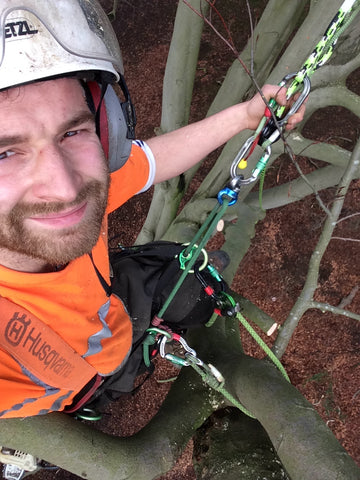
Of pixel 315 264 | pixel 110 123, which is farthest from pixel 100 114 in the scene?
pixel 315 264

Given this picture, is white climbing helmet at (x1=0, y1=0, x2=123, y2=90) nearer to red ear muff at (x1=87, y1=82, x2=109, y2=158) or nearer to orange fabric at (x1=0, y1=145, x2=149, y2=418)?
red ear muff at (x1=87, y1=82, x2=109, y2=158)

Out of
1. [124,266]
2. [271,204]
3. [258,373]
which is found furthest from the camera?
[271,204]

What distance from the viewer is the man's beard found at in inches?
56.6

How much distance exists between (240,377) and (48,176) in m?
1.12

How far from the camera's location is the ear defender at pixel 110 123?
1742 millimetres

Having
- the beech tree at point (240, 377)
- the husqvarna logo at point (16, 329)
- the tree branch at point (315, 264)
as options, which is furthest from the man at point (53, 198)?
the tree branch at point (315, 264)

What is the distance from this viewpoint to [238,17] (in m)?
5.65

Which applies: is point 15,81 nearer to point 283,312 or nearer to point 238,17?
point 283,312

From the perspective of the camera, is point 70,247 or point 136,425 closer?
point 70,247

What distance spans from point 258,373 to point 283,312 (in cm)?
281

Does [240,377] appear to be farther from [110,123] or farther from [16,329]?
[110,123]

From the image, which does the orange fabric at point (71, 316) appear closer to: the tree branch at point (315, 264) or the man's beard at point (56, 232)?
the man's beard at point (56, 232)

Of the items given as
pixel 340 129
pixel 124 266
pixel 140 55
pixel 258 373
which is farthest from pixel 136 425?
pixel 140 55

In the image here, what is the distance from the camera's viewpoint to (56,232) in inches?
59.7
